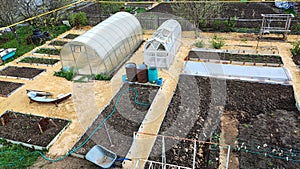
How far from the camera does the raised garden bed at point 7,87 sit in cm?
1290

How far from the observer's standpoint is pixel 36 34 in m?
18.6

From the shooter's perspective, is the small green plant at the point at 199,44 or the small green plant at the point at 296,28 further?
the small green plant at the point at 296,28

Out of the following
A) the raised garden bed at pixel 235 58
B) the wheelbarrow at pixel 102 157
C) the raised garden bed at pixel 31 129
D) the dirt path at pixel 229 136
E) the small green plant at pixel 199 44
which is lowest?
the dirt path at pixel 229 136

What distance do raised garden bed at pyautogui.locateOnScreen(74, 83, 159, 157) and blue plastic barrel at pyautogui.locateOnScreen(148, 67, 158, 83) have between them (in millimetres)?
424

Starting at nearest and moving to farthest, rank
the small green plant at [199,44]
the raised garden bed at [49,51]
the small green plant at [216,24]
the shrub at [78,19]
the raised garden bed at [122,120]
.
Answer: the raised garden bed at [122,120], the small green plant at [199,44], the raised garden bed at [49,51], the small green plant at [216,24], the shrub at [78,19]

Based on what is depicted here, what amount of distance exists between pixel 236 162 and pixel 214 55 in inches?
320

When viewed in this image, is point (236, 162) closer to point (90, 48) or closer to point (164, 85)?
point (164, 85)

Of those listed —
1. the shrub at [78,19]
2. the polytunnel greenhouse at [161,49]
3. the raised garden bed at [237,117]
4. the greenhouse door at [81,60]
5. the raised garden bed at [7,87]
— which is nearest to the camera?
the raised garden bed at [237,117]

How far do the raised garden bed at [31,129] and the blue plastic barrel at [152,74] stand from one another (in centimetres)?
445

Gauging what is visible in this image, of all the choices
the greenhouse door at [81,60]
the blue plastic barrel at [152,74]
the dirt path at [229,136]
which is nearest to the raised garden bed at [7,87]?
the greenhouse door at [81,60]

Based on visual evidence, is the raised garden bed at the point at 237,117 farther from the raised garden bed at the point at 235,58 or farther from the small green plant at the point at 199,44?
the small green plant at the point at 199,44

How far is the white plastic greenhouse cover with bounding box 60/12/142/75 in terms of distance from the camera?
1329 centimetres

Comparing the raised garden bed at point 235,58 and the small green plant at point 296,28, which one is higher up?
the small green plant at point 296,28

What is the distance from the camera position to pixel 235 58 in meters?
14.6
